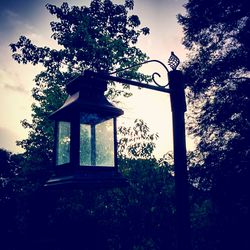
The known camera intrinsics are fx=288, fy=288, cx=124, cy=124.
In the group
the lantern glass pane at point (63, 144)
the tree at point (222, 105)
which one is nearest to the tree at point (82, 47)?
the tree at point (222, 105)

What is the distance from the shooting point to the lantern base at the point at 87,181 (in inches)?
121

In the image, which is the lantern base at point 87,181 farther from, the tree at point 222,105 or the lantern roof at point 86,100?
the tree at point 222,105

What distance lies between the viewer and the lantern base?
3.08 meters

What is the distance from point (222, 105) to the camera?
1510 centimetres

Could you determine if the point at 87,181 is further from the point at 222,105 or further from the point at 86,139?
the point at 222,105

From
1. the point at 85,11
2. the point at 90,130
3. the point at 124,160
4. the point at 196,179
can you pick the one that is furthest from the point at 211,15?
the point at 90,130

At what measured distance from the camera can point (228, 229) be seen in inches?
506

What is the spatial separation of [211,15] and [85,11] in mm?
7105

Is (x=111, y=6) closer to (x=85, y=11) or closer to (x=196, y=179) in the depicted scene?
(x=85, y=11)

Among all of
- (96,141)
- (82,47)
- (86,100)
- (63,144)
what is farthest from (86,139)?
(82,47)

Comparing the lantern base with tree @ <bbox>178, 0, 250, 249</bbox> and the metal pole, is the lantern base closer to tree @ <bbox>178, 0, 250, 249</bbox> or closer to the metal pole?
the metal pole

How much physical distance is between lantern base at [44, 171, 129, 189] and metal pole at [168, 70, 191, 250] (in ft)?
2.70

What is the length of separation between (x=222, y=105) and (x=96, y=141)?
42.0 ft

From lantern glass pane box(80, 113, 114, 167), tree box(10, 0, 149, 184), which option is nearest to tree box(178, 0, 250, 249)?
tree box(10, 0, 149, 184)
